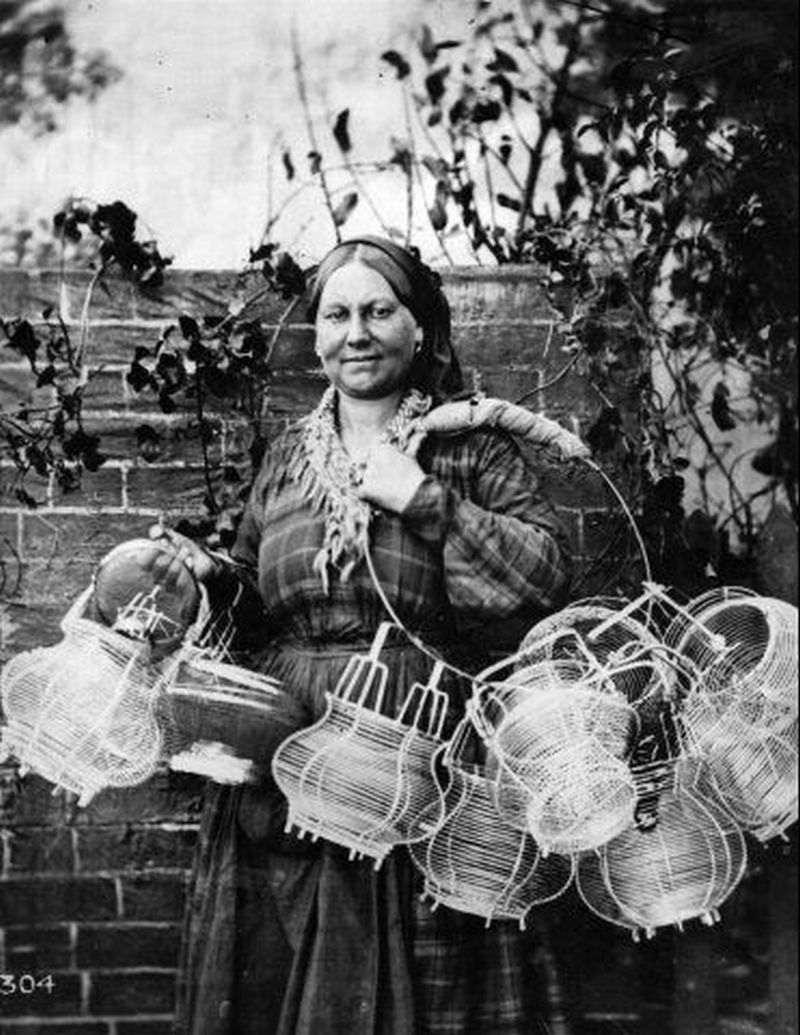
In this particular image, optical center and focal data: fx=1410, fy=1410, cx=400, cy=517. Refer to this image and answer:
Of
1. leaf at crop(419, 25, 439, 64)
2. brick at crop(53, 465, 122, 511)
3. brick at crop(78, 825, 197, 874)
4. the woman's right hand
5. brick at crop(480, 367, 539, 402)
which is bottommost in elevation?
brick at crop(78, 825, 197, 874)

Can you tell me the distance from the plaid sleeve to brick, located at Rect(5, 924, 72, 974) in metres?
1.12

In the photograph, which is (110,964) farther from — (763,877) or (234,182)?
(234,182)

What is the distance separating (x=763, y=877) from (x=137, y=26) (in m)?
2.19

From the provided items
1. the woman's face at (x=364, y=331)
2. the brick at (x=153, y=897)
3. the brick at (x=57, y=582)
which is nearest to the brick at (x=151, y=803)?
the brick at (x=153, y=897)

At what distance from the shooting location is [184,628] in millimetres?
2846

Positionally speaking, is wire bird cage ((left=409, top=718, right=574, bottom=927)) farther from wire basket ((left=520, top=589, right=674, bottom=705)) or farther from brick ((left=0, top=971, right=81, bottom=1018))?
brick ((left=0, top=971, right=81, bottom=1018))

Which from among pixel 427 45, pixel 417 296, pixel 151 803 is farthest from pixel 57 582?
pixel 427 45

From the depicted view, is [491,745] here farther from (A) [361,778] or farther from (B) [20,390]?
(B) [20,390]

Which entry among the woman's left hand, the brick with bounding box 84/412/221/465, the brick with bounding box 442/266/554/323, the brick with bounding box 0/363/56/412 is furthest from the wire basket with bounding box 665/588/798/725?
the brick with bounding box 0/363/56/412

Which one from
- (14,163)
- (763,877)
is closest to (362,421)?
(14,163)

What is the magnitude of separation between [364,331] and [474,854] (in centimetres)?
105

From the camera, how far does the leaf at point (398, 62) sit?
2955 mm

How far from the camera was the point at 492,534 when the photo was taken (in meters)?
2.71

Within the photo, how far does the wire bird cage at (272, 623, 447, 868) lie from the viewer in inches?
104
